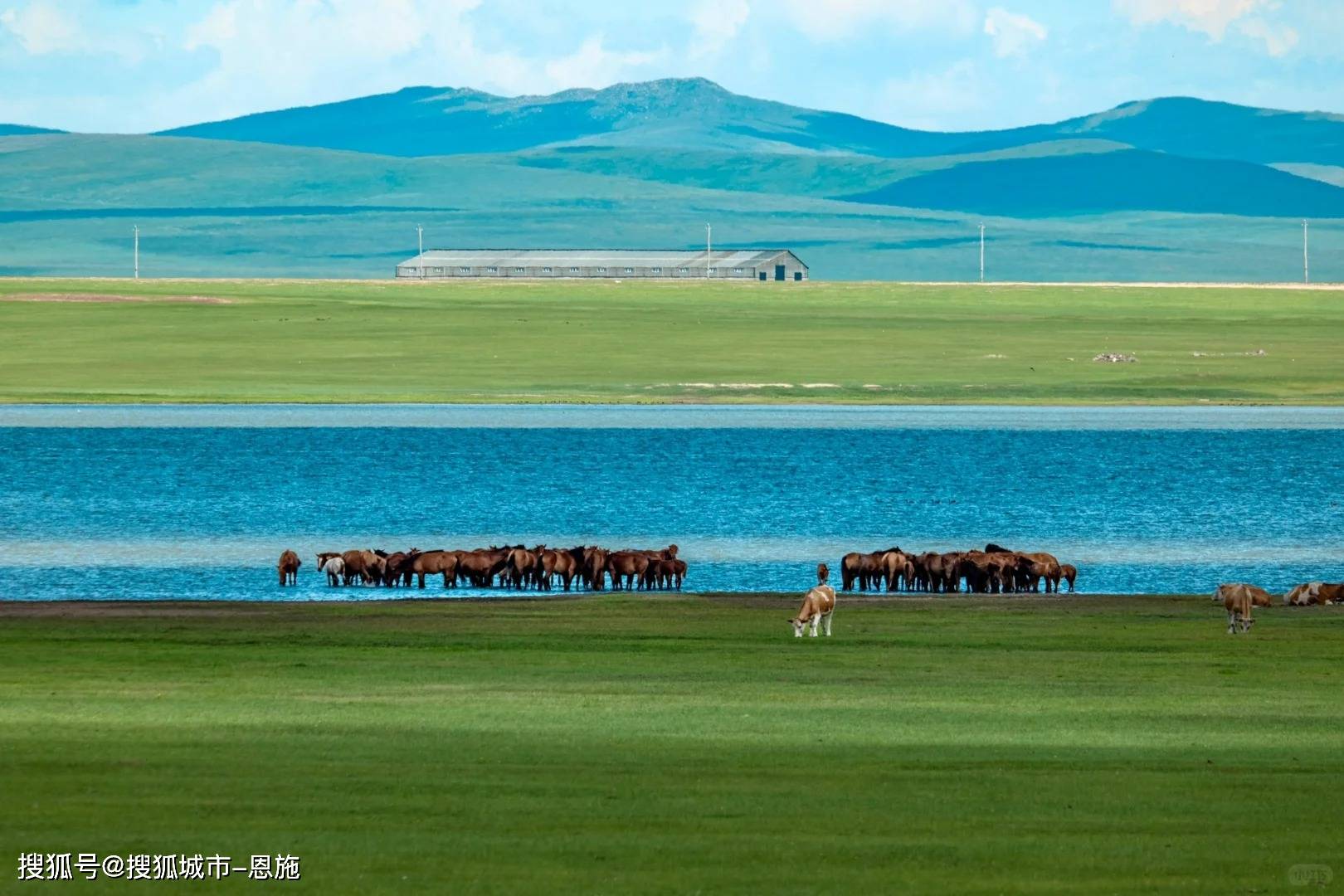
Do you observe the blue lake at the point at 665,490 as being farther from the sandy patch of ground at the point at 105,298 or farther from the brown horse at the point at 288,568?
the sandy patch of ground at the point at 105,298

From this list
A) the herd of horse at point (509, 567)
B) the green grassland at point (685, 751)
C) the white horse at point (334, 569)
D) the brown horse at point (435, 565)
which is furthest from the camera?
the white horse at point (334, 569)

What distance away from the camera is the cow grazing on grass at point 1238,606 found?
26.9 m

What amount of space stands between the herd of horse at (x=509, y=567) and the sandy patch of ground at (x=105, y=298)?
366 feet

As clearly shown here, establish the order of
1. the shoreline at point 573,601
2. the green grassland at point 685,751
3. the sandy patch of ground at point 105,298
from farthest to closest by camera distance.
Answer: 1. the sandy patch of ground at point 105,298
2. the shoreline at point 573,601
3. the green grassland at point 685,751

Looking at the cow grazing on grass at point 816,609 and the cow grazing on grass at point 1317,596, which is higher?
the cow grazing on grass at point 816,609

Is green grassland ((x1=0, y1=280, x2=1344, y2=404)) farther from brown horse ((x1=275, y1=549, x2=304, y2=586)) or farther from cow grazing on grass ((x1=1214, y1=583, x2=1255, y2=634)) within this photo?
cow grazing on grass ((x1=1214, y1=583, x2=1255, y2=634))

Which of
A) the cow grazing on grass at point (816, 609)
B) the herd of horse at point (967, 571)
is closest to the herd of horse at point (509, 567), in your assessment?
the herd of horse at point (967, 571)

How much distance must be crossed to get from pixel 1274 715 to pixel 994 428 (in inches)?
2501

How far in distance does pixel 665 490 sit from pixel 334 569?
74.3 ft

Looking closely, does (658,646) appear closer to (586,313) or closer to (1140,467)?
(1140,467)

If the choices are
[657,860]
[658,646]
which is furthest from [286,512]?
[657,860]

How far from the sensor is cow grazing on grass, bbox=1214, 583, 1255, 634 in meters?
26.9

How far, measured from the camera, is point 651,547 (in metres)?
42.6

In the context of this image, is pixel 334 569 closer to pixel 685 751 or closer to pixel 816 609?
pixel 816 609
